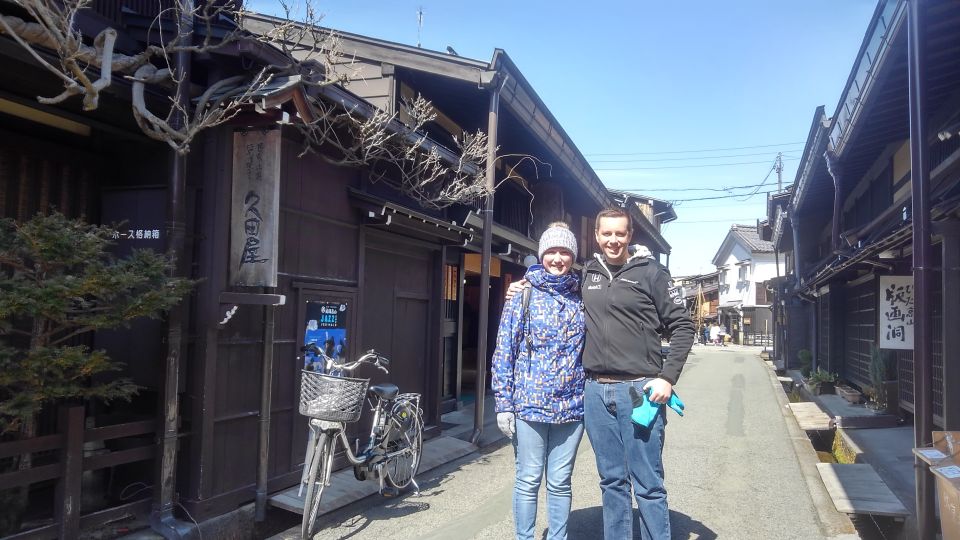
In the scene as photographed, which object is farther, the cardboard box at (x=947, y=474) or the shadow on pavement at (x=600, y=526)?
the shadow on pavement at (x=600, y=526)

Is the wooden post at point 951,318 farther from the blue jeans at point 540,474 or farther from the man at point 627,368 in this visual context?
the blue jeans at point 540,474

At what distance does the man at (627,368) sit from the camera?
11.2 ft

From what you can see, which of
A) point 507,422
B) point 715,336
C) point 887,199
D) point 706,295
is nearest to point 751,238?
point 715,336

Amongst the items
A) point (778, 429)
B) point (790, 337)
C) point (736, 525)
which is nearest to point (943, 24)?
point (736, 525)

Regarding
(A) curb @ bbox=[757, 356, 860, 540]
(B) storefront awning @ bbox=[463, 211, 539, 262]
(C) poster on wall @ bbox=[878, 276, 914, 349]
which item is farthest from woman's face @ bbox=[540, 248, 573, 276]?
(C) poster on wall @ bbox=[878, 276, 914, 349]

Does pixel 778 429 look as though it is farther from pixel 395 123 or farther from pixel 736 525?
pixel 395 123

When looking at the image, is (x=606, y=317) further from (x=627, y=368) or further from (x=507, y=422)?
(x=507, y=422)

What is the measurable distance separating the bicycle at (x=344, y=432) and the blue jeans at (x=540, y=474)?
1.54 m

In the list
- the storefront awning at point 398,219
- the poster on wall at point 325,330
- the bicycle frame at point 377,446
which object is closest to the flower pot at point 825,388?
the storefront awning at point 398,219

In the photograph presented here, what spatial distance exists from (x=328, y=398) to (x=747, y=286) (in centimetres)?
5254

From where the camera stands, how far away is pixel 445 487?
6172mm

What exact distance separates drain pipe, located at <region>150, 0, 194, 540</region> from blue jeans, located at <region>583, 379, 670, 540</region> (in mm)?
2871

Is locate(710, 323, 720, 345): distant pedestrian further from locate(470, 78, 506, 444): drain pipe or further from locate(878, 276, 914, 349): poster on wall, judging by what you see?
locate(470, 78, 506, 444): drain pipe

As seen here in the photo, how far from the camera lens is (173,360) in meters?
4.35
